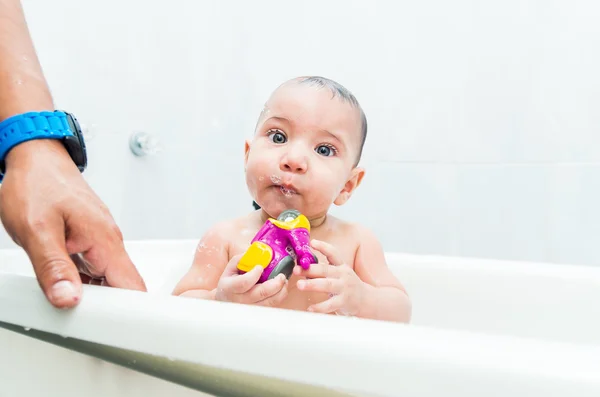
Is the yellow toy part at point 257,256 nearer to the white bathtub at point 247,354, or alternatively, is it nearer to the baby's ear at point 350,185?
the white bathtub at point 247,354

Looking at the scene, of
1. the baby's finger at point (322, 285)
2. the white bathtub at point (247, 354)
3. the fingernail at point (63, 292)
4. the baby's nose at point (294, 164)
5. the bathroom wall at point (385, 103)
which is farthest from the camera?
the bathroom wall at point (385, 103)

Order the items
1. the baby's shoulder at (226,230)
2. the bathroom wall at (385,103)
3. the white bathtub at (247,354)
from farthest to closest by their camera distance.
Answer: the bathroom wall at (385,103)
the baby's shoulder at (226,230)
the white bathtub at (247,354)

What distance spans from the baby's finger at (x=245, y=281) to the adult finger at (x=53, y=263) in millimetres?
181

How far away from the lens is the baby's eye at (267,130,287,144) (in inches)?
36.9

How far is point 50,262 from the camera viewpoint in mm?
631

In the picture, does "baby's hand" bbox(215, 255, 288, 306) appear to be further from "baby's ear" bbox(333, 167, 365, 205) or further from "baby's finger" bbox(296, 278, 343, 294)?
"baby's ear" bbox(333, 167, 365, 205)

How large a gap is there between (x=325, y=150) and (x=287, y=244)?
0.22 metres

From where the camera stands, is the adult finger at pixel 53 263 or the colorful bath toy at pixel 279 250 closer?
Result: the adult finger at pixel 53 263

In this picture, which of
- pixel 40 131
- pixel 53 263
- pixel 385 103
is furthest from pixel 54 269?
pixel 385 103

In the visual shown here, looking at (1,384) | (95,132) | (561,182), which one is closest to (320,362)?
(1,384)

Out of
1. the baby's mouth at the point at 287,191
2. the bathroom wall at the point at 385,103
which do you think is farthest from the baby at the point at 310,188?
the bathroom wall at the point at 385,103

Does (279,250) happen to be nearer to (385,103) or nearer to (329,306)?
(329,306)

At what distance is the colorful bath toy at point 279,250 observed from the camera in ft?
2.45

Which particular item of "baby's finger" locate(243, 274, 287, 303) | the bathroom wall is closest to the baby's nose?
"baby's finger" locate(243, 274, 287, 303)
